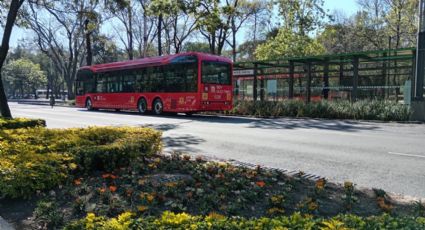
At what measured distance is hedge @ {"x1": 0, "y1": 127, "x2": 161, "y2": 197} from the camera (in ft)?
16.3

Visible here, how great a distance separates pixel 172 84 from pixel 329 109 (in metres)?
8.32

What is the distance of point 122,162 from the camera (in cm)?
658

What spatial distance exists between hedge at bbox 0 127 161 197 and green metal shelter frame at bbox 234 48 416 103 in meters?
15.3

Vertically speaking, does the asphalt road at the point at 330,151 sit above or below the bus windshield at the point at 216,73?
below

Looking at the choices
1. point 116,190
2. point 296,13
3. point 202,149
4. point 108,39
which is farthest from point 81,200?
point 108,39

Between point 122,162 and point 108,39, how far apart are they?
46559mm

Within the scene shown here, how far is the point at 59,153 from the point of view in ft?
19.8

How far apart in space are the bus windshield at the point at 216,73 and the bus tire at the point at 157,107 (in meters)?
3.53

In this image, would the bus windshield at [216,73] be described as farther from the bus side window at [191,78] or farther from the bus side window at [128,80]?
the bus side window at [128,80]

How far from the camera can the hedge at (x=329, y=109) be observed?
1852 centimetres

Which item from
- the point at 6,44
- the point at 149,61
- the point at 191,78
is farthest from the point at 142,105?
the point at 6,44

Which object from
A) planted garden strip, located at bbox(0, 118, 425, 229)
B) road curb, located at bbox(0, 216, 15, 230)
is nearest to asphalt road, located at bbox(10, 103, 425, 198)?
planted garden strip, located at bbox(0, 118, 425, 229)

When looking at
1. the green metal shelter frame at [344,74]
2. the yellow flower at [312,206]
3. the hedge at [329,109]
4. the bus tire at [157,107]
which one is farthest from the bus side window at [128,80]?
the yellow flower at [312,206]

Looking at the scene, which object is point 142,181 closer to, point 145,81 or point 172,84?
point 172,84
